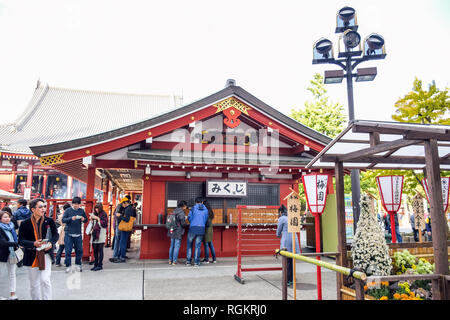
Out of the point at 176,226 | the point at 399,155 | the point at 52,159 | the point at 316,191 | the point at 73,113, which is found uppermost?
the point at 73,113

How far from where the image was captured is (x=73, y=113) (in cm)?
2739

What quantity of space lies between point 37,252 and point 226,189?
22.2 feet

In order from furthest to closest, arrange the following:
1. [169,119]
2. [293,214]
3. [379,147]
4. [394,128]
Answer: [169,119], [293,214], [379,147], [394,128]

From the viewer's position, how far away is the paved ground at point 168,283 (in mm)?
6191

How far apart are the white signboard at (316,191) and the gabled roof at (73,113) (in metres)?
21.1

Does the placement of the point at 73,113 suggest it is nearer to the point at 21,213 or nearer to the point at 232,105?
the point at 21,213

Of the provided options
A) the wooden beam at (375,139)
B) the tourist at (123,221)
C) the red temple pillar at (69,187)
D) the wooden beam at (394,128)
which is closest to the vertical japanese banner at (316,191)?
the wooden beam at (375,139)

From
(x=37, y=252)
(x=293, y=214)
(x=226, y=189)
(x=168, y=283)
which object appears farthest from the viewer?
(x=226, y=189)

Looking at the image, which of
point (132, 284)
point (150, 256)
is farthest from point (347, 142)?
point (150, 256)

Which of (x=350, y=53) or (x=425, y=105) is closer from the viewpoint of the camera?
(x=350, y=53)

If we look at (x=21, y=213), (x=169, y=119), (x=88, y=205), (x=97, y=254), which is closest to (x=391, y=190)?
(x=169, y=119)

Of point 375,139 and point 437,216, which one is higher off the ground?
point 375,139

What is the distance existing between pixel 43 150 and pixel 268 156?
726 centimetres

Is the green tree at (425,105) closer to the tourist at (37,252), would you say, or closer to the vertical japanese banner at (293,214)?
the vertical japanese banner at (293,214)
